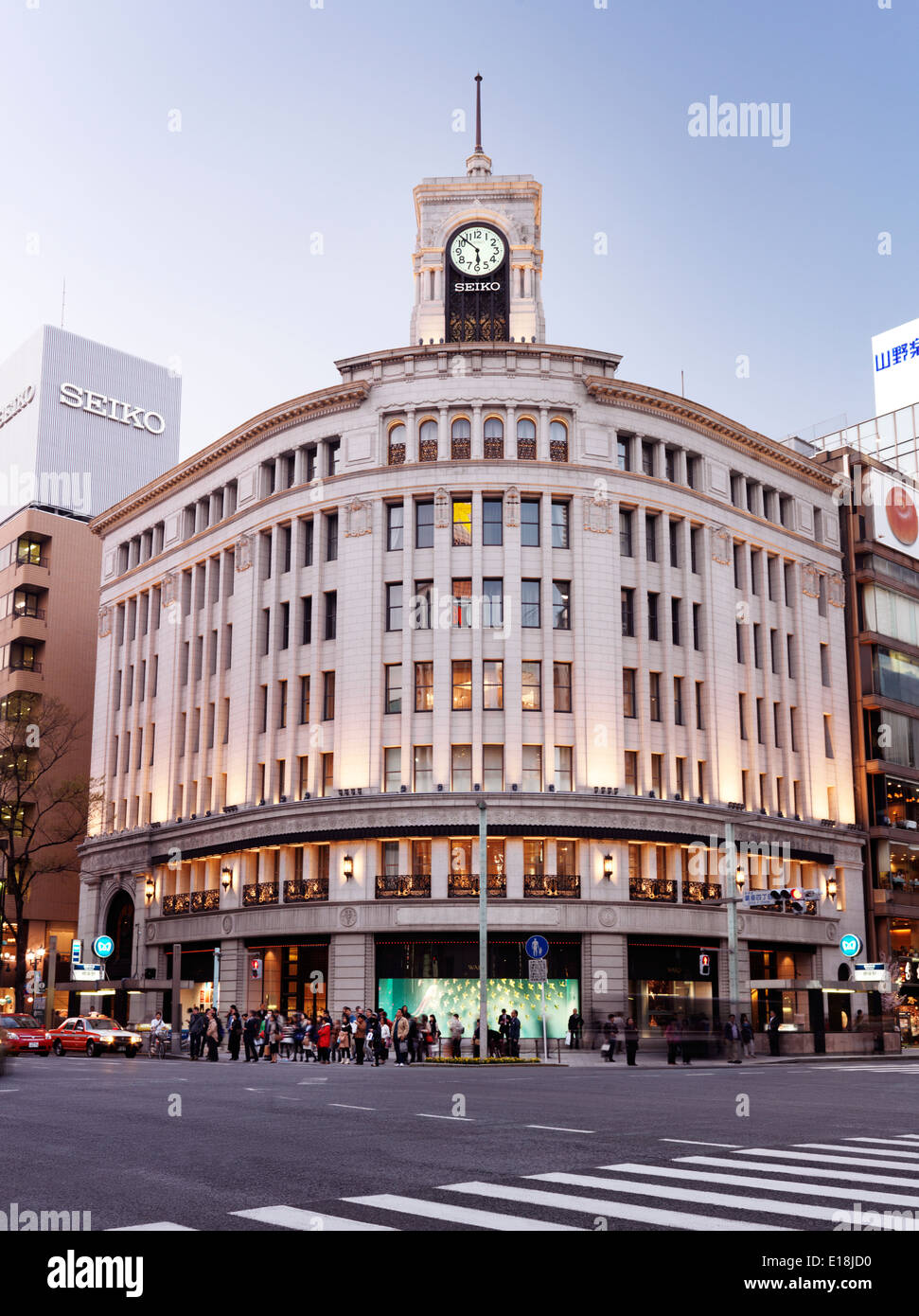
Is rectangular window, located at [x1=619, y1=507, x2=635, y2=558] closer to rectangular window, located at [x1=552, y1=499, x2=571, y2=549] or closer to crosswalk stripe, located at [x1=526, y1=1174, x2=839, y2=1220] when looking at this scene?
rectangular window, located at [x1=552, y1=499, x2=571, y2=549]

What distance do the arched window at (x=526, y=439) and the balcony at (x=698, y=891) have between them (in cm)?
1927

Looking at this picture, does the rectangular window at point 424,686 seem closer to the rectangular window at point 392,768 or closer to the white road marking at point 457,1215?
the rectangular window at point 392,768

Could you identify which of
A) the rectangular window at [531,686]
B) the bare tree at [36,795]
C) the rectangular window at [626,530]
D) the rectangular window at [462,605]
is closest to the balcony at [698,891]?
the rectangular window at [531,686]

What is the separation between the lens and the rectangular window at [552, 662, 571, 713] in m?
54.0

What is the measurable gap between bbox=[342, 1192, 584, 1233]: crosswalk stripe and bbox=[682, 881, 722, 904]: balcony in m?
44.9

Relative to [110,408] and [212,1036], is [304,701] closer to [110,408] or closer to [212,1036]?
[212,1036]

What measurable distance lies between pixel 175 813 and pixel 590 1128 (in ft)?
164

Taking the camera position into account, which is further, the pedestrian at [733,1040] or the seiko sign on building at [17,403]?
the seiko sign on building at [17,403]

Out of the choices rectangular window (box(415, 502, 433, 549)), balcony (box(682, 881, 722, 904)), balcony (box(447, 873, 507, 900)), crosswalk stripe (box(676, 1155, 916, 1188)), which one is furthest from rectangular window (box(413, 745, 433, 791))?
crosswalk stripe (box(676, 1155, 916, 1188))

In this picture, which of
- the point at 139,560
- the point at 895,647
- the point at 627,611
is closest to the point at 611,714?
the point at 627,611

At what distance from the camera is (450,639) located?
54.1 metres

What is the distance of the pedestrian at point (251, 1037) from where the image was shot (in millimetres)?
43234

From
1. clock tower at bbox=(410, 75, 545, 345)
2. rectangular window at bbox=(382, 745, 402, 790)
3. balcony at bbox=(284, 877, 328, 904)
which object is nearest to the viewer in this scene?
balcony at bbox=(284, 877, 328, 904)

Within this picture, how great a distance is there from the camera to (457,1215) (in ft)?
31.3
